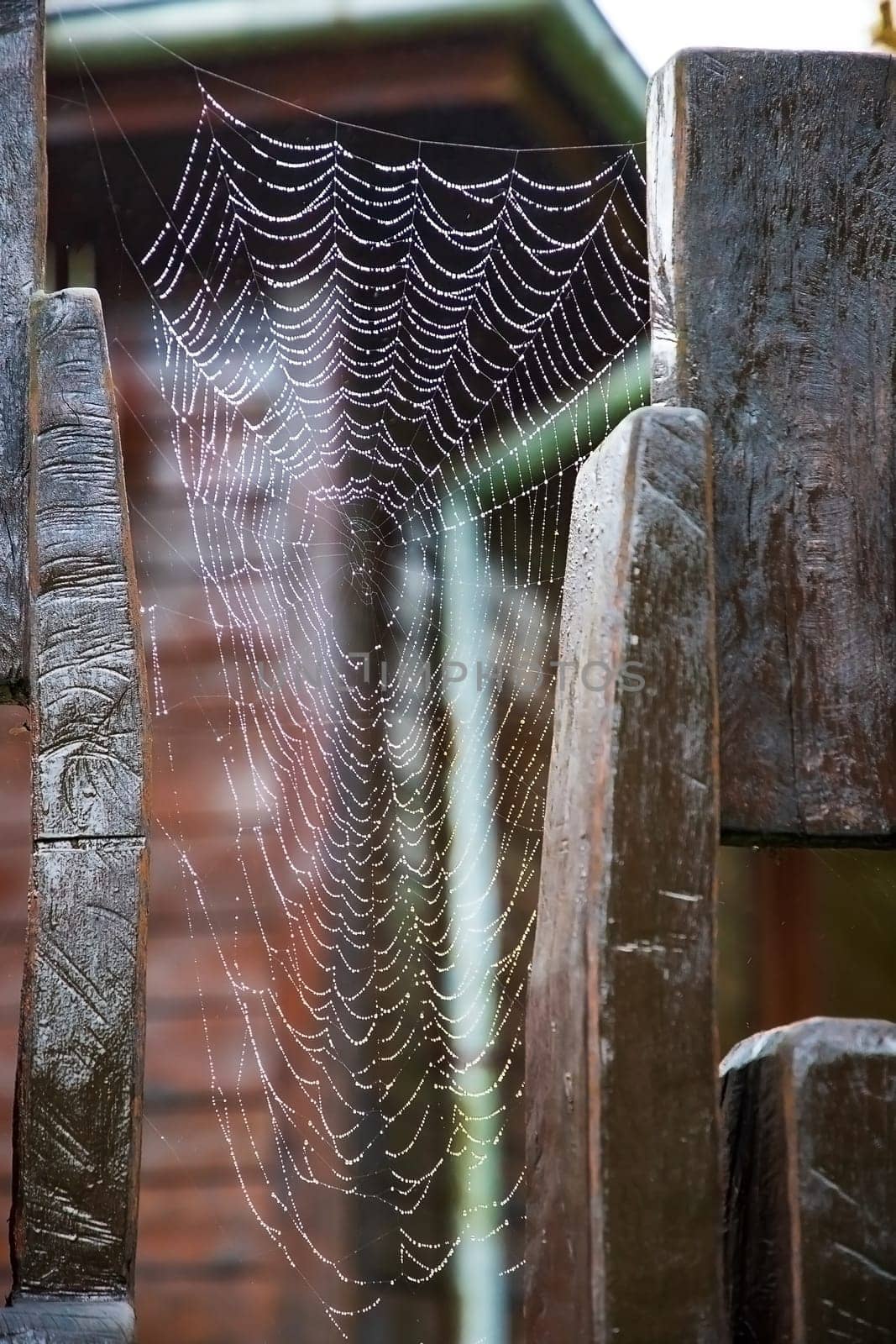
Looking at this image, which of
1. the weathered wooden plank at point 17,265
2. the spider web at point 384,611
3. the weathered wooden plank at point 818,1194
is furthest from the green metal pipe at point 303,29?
the weathered wooden plank at point 818,1194

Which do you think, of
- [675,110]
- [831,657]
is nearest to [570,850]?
[831,657]

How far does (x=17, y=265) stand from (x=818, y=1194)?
28.8 inches

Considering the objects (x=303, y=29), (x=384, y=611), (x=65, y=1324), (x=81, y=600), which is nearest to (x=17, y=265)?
(x=81, y=600)

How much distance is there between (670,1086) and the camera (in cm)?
67

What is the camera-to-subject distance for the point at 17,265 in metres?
0.91

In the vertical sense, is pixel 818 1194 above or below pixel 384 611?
below

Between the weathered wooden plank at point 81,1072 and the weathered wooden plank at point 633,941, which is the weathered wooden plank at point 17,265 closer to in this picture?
the weathered wooden plank at point 81,1072

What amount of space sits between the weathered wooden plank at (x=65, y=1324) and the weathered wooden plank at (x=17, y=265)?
13.8 inches

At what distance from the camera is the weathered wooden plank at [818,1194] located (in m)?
0.66

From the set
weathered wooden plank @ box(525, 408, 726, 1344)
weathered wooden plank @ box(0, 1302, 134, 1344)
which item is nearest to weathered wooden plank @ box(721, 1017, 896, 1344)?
weathered wooden plank @ box(525, 408, 726, 1344)

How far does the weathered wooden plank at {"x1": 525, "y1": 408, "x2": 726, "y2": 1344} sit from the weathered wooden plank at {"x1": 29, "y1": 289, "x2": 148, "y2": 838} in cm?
28

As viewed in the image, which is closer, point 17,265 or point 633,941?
point 633,941

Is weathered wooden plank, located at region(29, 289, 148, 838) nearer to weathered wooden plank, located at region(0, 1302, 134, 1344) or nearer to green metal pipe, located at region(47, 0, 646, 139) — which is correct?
weathered wooden plank, located at region(0, 1302, 134, 1344)

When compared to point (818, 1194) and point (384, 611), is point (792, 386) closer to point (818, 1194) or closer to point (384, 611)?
point (818, 1194)
